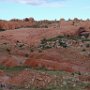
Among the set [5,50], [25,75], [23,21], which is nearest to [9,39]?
[5,50]

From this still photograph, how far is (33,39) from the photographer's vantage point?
4006 centimetres

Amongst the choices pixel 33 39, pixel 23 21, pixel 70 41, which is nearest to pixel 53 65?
pixel 70 41

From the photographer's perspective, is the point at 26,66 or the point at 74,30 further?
the point at 74,30

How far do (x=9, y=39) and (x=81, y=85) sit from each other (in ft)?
82.1

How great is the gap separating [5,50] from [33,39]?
10.6 metres

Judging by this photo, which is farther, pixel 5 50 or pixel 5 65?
pixel 5 50

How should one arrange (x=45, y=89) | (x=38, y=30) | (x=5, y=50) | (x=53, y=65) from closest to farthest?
(x=45, y=89) → (x=53, y=65) → (x=5, y=50) → (x=38, y=30)

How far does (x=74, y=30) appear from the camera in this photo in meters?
41.1

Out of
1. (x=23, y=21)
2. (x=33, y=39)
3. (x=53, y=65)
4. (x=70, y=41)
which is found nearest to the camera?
(x=53, y=65)

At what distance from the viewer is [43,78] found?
1694cm

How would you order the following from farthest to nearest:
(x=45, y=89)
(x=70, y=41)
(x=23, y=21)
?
1. (x=23, y=21)
2. (x=70, y=41)
3. (x=45, y=89)

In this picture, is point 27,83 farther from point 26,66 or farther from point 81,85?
point 26,66

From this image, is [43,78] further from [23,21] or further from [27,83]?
[23,21]

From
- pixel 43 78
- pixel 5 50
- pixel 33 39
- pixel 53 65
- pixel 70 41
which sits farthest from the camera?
pixel 33 39
